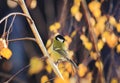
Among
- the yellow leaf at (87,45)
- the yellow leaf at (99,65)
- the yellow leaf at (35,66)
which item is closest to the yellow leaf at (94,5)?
the yellow leaf at (87,45)

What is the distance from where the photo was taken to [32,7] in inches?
110

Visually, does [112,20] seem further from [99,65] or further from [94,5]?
[99,65]

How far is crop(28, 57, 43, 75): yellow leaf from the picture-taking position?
2.82 metres

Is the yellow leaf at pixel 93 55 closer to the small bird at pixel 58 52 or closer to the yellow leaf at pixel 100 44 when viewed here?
the yellow leaf at pixel 100 44

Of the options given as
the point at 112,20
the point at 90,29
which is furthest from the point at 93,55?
the point at 112,20

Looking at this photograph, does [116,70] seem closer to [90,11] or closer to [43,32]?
[90,11]

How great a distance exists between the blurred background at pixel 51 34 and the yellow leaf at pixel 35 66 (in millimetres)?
26

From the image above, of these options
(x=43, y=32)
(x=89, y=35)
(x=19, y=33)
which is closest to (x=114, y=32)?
(x=89, y=35)

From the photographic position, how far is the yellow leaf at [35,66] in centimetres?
282

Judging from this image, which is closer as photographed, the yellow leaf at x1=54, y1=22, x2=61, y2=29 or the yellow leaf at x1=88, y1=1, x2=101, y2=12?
the yellow leaf at x1=54, y1=22, x2=61, y2=29

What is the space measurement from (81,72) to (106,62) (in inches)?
11.1

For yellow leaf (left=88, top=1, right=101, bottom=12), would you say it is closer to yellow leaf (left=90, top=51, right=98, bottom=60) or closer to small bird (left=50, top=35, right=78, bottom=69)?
yellow leaf (left=90, top=51, right=98, bottom=60)

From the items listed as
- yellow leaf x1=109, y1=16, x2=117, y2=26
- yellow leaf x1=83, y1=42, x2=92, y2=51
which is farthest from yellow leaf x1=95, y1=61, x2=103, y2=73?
yellow leaf x1=109, y1=16, x2=117, y2=26

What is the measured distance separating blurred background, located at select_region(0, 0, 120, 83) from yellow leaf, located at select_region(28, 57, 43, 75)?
3cm
